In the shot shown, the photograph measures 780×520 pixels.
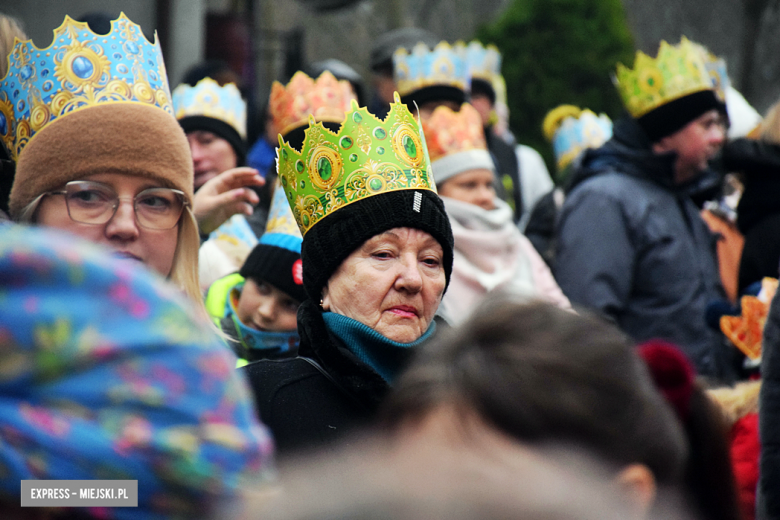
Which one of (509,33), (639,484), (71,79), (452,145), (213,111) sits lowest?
(639,484)

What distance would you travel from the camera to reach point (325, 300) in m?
2.68

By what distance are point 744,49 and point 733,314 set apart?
14.5m

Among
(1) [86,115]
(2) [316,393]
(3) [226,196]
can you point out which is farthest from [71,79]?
(2) [316,393]

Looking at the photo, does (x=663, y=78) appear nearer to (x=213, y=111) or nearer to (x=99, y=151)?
(x=213, y=111)

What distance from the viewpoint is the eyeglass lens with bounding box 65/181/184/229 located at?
2.57 meters

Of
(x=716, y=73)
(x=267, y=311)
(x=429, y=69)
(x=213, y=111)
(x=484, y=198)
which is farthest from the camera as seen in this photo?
(x=429, y=69)

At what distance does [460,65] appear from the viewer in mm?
5977

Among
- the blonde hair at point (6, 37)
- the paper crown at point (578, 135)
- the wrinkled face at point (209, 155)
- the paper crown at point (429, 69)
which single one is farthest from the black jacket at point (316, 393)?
the paper crown at point (578, 135)

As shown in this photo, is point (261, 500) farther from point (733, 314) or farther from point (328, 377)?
point (733, 314)

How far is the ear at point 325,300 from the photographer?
2.67m

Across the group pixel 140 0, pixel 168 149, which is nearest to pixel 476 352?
pixel 168 149

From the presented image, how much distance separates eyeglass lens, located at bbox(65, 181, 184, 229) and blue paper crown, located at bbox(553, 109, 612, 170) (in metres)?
5.03

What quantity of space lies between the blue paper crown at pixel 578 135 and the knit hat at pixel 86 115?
489 cm

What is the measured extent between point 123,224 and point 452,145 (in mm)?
2323
